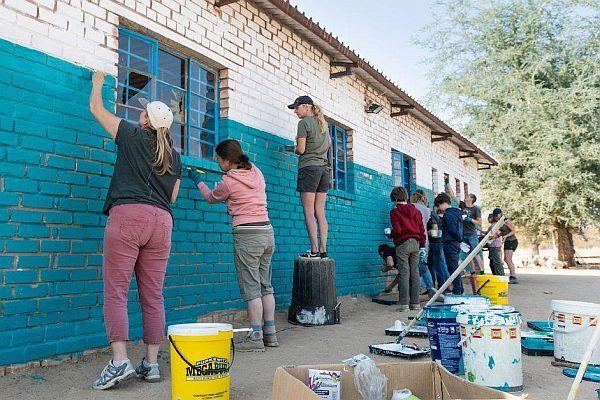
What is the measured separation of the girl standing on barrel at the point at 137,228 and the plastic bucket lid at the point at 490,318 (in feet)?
6.87

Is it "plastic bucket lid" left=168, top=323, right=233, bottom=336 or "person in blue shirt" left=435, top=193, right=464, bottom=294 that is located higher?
"person in blue shirt" left=435, top=193, right=464, bottom=294

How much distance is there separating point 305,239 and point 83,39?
408 cm

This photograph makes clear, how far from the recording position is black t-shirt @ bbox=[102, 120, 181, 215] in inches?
139

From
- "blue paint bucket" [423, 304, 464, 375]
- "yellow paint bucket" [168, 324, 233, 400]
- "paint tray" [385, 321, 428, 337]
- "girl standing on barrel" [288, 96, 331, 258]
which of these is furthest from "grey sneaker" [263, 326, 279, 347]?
"yellow paint bucket" [168, 324, 233, 400]

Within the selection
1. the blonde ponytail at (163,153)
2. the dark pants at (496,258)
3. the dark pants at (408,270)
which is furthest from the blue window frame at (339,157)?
the blonde ponytail at (163,153)

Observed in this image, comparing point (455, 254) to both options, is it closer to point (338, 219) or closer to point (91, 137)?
point (338, 219)

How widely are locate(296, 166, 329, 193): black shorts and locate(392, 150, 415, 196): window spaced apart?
5.19 meters

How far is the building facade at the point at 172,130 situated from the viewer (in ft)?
12.6

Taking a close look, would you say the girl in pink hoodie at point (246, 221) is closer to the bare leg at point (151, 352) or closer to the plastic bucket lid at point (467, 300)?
the bare leg at point (151, 352)

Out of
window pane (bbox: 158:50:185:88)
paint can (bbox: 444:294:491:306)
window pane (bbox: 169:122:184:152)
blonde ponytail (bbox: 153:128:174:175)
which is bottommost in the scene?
paint can (bbox: 444:294:491:306)

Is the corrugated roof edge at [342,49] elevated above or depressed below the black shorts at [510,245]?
above

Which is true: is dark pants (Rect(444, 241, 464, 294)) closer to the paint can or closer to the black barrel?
the black barrel

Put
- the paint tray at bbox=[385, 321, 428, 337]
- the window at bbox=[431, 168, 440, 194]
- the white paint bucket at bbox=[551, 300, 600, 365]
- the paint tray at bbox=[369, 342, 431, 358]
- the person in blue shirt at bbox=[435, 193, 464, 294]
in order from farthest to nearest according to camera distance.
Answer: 1. the window at bbox=[431, 168, 440, 194]
2. the person in blue shirt at bbox=[435, 193, 464, 294]
3. the paint tray at bbox=[385, 321, 428, 337]
4. the paint tray at bbox=[369, 342, 431, 358]
5. the white paint bucket at bbox=[551, 300, 600, 365]

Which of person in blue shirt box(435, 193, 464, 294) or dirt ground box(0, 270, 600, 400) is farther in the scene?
person in blue shirt box(435, 193, 464, 294)
